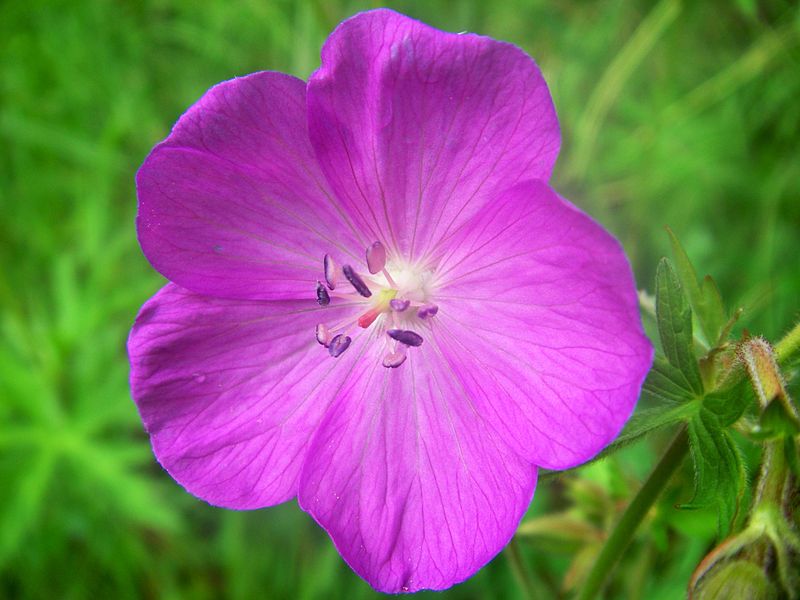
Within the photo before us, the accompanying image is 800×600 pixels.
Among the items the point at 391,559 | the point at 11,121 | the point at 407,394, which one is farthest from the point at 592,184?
the point at 11,121

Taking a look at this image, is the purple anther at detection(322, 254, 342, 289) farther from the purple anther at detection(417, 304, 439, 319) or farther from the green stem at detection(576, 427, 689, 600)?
the green stem at detection(576, 427, 689, 600)

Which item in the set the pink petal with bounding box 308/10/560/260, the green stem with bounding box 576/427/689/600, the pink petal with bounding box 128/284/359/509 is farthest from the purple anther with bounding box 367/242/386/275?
the green stem with bounding box 576/427/689/600

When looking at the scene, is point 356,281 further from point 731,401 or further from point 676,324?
point 731,401

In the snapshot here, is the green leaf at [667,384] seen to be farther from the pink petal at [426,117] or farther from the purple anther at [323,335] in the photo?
the purple anther at [323,335]

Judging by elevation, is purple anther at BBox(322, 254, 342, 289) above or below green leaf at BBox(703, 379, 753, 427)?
below

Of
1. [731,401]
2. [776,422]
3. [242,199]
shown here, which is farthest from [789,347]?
[242,199]
